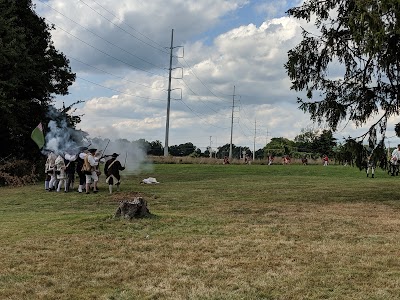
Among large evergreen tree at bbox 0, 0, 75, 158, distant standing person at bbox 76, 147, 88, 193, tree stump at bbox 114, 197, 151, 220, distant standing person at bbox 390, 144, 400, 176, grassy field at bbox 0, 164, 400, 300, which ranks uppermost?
large evergreen tree at bbox 0, 0, 75, 158

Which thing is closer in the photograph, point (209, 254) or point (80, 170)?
point (209, 254)

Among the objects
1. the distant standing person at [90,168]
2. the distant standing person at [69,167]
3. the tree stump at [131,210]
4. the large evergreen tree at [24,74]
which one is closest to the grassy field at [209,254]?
the tree stump at [131,210]

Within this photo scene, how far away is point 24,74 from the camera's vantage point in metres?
30.1

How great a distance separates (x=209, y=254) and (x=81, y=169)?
14.0 meters

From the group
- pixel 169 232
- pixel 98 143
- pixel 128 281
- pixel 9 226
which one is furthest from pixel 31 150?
pixel 128 281

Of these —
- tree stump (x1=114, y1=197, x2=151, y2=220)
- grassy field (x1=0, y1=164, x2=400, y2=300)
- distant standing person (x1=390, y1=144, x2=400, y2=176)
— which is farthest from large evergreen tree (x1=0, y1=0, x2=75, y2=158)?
distant standing person (x1=390, y1=144, x2=400, y2=176)

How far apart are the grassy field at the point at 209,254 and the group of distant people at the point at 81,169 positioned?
19.0 feet

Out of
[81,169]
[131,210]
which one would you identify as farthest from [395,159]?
[131,210]

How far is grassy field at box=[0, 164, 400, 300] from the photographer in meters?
6.21

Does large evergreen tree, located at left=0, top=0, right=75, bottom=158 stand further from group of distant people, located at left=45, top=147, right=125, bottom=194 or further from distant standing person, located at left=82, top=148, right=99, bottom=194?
distant standing person, located at left=82, top=148, right=99, bottom=194

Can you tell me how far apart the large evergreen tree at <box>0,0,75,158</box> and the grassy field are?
16.3 meters

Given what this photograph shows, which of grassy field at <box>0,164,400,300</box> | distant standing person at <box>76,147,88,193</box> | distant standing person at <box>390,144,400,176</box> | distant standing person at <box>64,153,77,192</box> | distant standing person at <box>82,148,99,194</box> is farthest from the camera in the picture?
distant standing person at <box>390,144,400,176</box>

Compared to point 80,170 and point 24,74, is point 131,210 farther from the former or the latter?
point 24,74

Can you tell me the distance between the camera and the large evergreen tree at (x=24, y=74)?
28.7 metres
